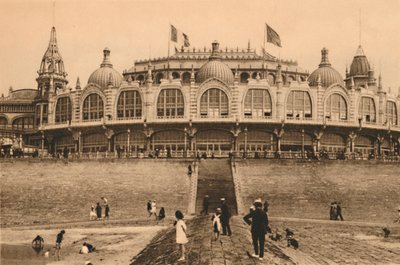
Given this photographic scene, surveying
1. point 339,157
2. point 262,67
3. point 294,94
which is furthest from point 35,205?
point 262,67

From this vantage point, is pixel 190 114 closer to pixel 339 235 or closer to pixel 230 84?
pixel 230 84

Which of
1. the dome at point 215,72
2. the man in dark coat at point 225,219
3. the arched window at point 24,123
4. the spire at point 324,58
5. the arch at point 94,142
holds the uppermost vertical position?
the spire at point 324,58

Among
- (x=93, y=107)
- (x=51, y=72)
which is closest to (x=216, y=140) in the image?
(x=93, y=107)

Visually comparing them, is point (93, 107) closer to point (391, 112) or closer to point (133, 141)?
point (133, 141)

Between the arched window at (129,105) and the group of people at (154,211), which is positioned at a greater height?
the arched window at (129,105)

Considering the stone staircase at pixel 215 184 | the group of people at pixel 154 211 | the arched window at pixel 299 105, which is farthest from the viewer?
the arched window at pixel 299 105

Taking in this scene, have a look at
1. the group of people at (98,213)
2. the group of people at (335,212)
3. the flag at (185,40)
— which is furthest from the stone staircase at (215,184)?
the flag at (185,40)

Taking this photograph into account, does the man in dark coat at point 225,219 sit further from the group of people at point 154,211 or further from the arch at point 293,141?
the arch at point 293,141

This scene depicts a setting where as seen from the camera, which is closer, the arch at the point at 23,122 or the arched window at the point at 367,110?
the arched window at the point at 367,110
